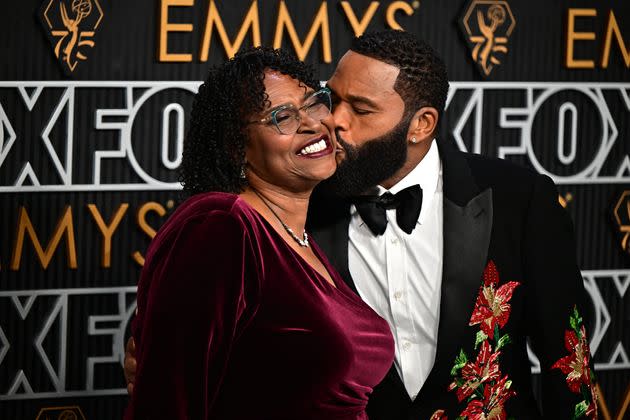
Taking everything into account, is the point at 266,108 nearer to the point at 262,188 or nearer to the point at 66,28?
the point at 262,188

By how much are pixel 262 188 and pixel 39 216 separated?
1.36m

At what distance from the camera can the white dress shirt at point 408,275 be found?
249cm

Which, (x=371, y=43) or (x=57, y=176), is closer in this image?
(x=371, y=43)

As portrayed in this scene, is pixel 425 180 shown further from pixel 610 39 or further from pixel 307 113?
pixel 610 39

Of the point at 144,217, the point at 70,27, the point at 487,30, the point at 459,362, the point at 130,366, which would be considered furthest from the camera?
the point at 487,30

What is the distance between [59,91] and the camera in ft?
10.7

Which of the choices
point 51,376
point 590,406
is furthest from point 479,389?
point 51,376

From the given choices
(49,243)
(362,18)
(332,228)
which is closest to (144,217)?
(49,243)

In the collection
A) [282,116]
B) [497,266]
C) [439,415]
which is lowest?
[439,415]

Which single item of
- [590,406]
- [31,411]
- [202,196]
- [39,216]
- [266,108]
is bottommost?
A: [31,411]

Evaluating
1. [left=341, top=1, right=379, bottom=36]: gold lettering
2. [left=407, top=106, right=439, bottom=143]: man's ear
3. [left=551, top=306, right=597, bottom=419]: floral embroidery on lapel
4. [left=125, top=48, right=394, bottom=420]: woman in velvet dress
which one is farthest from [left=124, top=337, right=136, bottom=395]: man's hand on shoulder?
[left=341, top=1, right=379, bottom=36]: gold lettering

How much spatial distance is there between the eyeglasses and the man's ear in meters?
0.42

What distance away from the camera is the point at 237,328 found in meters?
1.92

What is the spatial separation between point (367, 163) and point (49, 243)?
4.02 feet
